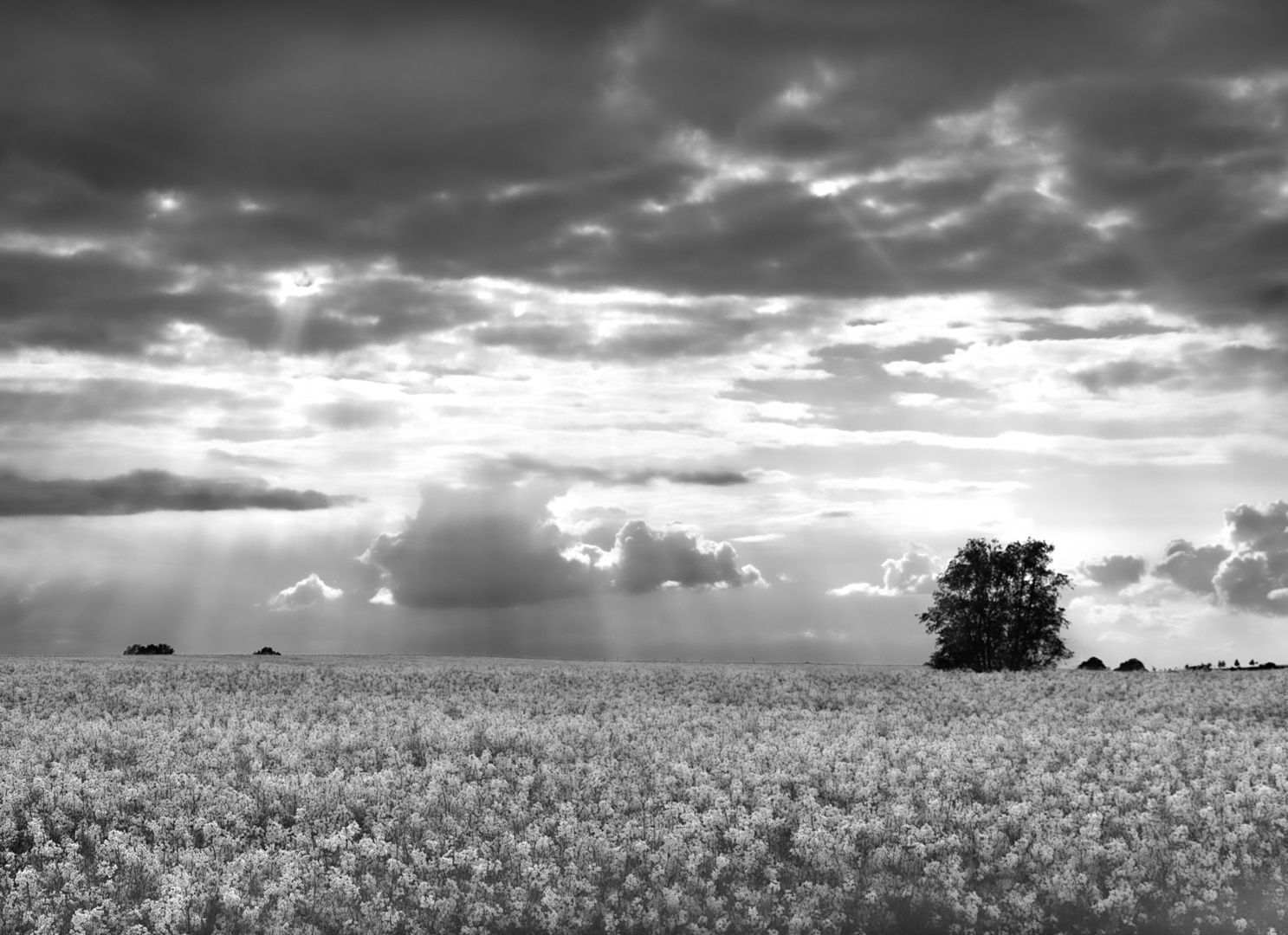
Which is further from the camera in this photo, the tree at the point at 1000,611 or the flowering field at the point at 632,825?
the tree at the point at 1000,611

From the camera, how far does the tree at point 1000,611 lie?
75.1 metres

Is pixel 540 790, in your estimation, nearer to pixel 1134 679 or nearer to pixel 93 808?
pixel 93 808

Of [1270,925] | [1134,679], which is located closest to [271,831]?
[1270,925]

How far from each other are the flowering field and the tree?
4944 cm

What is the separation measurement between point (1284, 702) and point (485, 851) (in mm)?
27267

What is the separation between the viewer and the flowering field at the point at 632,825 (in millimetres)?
14383

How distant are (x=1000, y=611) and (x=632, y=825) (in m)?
63.5

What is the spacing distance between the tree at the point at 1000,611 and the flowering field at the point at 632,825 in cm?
4944

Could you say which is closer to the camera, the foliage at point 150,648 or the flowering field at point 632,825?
the flowering field at point 632,825

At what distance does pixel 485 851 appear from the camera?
1552 centimetres

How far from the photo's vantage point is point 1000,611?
75375 millimetres

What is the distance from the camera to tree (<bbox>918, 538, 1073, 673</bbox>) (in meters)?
75.1

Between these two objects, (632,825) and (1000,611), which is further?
(1000,611)

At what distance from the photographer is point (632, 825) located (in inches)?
637
